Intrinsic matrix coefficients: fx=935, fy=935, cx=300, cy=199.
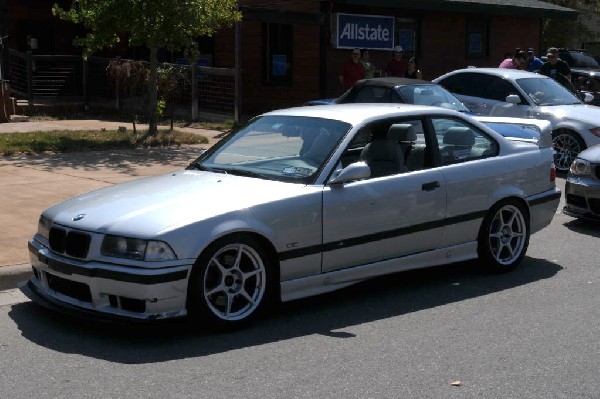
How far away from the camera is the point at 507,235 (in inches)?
322

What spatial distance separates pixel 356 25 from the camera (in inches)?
877

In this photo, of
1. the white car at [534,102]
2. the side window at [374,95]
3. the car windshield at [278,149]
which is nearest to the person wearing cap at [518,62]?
the white car at [534,102]

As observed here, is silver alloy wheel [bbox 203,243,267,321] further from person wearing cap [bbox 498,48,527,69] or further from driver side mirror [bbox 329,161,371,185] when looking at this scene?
person wearing cap [bbox 498,48,527,69]

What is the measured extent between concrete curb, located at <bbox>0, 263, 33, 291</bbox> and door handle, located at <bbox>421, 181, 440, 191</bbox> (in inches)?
127

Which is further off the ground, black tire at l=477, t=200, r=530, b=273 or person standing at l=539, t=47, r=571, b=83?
person standing at l=539, t=47, r=571, b=83

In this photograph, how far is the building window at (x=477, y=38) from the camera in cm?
2606

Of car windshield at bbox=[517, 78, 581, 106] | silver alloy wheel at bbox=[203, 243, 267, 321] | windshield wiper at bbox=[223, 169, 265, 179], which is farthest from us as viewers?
car windshield at bbox=[517, 78, 581, 106]

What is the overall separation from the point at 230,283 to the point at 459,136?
2692 millimetres

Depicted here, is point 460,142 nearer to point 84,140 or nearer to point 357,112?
point 357,112

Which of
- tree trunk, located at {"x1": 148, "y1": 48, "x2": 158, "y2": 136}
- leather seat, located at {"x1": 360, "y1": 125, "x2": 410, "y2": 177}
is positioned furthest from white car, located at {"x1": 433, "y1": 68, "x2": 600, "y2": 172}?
leather seat, located at {"x1": 360, "y1": 125, "x2": 410, "y2": 177}

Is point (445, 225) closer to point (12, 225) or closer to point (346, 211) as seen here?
point (346, 211)

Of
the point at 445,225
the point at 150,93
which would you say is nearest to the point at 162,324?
the point at 445,225

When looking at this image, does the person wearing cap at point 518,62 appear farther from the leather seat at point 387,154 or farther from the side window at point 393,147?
the leather seat at point 387,154

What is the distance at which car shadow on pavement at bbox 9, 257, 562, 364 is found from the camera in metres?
6.02
